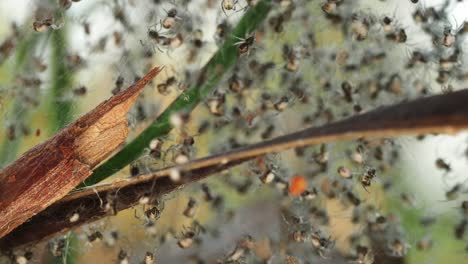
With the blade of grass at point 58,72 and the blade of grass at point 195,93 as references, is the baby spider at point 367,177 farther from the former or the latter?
the blade of grass at point 58,72

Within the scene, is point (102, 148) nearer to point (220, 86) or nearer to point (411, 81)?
point (220, 86)

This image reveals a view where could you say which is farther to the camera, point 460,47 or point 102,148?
point 460,47

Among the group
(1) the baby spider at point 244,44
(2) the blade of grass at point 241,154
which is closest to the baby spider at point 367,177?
(1) the baby spider at point 244,44

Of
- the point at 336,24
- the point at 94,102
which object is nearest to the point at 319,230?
the point at 336,24

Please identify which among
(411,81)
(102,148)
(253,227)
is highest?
(102,148)

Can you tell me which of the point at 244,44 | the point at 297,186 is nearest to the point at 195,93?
the point at 244,44

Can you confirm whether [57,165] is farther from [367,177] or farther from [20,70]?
[367,177]

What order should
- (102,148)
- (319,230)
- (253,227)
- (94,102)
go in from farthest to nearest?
(253,227) → (319,230) → (94,102) → (102,148)
